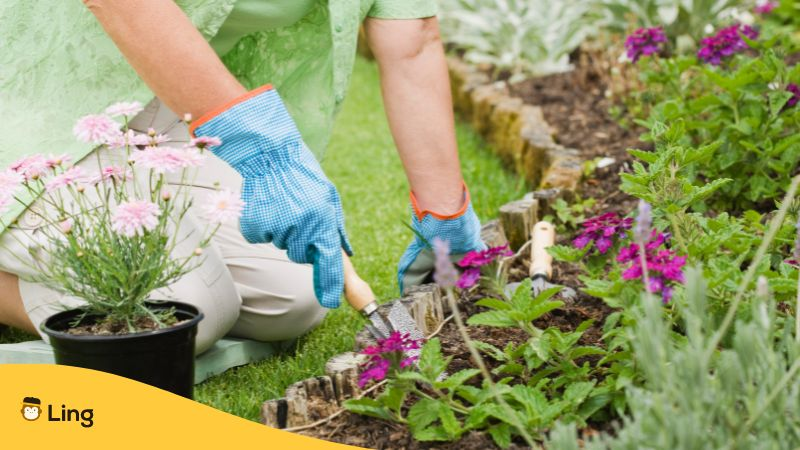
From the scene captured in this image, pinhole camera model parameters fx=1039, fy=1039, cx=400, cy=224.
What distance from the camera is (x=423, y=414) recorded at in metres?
1.59

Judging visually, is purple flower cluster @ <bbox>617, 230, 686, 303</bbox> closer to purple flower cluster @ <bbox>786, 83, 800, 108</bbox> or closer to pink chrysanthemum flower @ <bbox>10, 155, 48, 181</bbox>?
pink chrysanthemum flower @ <bbox>10, 155, 48, 181</bbox>

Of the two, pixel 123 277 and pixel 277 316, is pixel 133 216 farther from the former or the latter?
pixel 277 316

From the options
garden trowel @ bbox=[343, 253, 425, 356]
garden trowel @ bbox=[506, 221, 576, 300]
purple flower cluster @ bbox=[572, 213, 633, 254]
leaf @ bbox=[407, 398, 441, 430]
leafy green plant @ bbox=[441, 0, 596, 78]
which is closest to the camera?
leaf @ bbox=[407, 398, 441, 430]

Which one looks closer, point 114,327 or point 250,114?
point 114,327

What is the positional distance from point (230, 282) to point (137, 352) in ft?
2.31

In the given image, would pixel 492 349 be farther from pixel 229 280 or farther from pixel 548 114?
pixel 548 114

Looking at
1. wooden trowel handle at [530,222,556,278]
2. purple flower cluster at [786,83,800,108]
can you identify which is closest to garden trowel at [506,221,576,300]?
wooden trowel handle at [530,222,556,278]

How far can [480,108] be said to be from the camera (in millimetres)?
4750

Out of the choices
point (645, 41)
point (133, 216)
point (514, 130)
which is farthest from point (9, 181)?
point (514, 130)

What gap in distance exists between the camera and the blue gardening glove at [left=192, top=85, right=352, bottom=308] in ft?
5.98

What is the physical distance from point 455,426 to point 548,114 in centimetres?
278

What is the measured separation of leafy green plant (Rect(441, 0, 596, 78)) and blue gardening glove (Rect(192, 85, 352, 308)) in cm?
327

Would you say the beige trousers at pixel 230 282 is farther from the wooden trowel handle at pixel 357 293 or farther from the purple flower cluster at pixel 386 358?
the purple flower cluster at pixel 386 358

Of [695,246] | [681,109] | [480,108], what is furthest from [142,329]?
[480,108]
